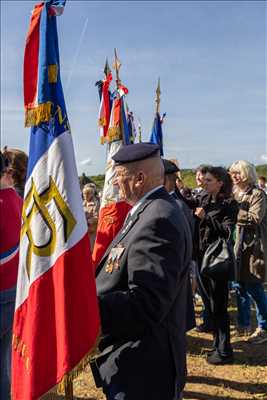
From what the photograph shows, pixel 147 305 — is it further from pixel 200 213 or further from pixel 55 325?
pixel 200 213

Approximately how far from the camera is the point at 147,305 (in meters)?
1.92

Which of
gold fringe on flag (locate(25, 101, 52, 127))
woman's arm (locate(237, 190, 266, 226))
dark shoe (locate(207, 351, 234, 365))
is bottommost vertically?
dark shoe (locate(207, 351, 234, 365))

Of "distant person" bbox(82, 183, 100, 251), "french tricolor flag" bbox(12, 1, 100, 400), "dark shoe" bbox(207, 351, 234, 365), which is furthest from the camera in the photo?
"distant person" bbox(82, 183, 100, 251)

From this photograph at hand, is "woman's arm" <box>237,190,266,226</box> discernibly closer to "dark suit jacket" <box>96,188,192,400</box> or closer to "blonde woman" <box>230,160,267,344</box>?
"blonde woman" <box>230,160,267,344</box>

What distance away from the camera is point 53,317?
2.11 m

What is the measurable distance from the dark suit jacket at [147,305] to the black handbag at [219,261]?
221 cm

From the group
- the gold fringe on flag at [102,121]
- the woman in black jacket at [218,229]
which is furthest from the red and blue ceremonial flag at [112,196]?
the woman in black jacket at [218,229]

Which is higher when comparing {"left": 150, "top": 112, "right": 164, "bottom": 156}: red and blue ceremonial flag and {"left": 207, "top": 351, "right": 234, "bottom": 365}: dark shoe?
{"left": 150, "top": 112, "right": 164, "bottom": 156}: red and blue ceremonial flag

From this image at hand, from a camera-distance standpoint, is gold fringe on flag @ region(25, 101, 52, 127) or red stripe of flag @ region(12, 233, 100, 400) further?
gold fringe on flag @ region(25, 101, 52, 127)

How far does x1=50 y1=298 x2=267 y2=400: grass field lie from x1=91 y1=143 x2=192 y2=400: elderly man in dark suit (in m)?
2.14

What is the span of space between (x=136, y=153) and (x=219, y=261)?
249 centimetres

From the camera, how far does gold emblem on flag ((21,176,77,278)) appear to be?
2215mm

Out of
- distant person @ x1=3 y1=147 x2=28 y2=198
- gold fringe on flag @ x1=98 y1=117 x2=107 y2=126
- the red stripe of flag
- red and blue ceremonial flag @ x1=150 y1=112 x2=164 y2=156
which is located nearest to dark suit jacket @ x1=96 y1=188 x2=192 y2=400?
the red stripe of flag

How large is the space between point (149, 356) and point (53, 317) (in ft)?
1.66
